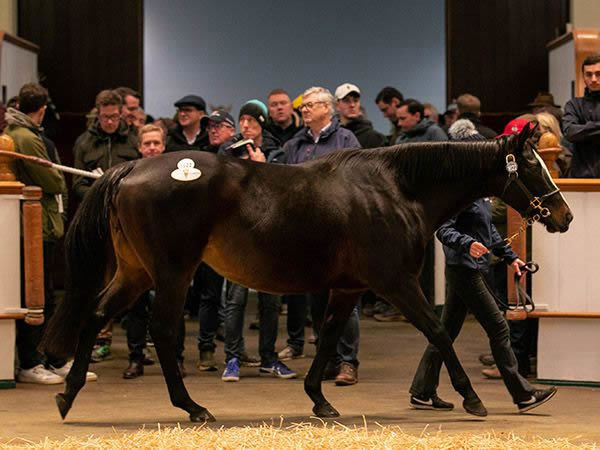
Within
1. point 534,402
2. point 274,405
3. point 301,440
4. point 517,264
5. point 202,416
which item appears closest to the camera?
point 301,440

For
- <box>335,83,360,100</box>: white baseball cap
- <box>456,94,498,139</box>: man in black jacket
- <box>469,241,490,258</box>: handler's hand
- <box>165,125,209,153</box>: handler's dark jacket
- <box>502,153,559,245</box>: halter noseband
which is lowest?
<box>469,241,490,258</box>: handler's hand

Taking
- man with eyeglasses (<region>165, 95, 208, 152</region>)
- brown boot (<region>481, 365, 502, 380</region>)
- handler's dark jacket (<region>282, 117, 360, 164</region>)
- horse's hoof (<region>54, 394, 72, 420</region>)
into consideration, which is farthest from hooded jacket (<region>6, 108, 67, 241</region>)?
brown boot (<region>481, 365, 502, 380</region>)

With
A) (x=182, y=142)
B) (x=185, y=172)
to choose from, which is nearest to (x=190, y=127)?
(x=182, y=142)

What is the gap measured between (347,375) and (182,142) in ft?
7.79

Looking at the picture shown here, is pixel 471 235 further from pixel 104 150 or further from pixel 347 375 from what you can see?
pixel 104 150

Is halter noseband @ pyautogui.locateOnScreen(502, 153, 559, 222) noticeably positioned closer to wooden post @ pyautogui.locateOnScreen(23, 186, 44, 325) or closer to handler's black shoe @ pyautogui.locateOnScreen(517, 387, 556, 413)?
handler's black shoe @ pyautogui.locateOnScreen(517, 387, 556, 413)

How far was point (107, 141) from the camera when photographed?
8438mm

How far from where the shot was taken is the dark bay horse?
5902 mm

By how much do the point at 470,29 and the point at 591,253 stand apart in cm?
721

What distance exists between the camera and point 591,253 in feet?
23.3

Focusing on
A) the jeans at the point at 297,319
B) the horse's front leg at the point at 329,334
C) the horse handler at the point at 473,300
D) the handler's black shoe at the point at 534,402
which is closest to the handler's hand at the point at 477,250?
the horse handler at the point at 473,300

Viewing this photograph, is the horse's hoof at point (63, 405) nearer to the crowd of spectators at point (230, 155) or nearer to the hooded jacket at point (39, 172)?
the crowd of spectators at point (230, 155)

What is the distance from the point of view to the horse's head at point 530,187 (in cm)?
604

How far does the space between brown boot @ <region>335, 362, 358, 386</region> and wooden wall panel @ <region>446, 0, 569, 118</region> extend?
699cm
